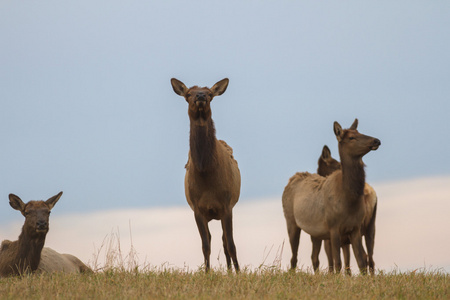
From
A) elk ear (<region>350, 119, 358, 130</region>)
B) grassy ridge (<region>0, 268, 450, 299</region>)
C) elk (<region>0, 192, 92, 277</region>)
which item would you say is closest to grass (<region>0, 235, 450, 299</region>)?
grassy ridge (<region>0, 268, 450, 299</region>)

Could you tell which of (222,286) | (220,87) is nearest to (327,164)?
(220,87)

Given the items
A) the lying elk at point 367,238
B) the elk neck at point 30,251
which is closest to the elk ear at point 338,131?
the lying elk at point 367,238

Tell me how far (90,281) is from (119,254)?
2.70 meters

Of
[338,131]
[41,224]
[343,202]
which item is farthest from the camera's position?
[338,131]

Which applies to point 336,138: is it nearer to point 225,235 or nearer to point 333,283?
point 225,235

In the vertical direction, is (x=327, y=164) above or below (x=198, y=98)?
above

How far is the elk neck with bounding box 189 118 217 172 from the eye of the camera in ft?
39.9

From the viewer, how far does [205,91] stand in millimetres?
12242

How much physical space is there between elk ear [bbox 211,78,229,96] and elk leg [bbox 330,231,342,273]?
11.4 feet

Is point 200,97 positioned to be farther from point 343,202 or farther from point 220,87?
point 343,202

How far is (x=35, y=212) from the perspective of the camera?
43.0 feet

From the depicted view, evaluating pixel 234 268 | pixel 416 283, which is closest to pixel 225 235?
pixel 234 268

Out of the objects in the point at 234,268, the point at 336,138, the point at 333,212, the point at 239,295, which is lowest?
the point at 239,295

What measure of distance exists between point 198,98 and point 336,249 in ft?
13.0
